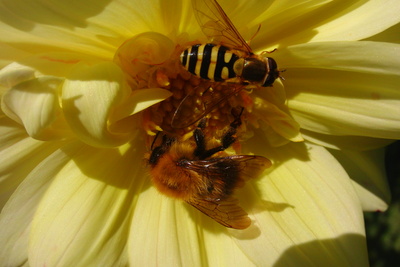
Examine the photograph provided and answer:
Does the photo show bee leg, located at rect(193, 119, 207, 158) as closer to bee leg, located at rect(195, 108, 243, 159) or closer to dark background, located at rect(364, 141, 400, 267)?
bee leg, located at rect(195, 108, 243, 159)

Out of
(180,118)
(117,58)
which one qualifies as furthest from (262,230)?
(117,58)

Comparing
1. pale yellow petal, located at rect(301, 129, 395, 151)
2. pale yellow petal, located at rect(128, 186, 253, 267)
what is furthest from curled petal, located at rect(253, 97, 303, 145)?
pale yellow petal, located at rect(128, 186, 253, 267)

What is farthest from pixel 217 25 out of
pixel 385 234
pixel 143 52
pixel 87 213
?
pixel 385 234

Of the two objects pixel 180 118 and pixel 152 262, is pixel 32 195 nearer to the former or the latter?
pixel 152 262

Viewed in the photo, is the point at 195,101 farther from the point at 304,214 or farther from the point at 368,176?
the point at 368,176

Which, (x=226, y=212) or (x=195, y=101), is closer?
(x=226, y=212)

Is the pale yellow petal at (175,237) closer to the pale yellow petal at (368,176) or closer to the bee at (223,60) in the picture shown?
the bee at (223,60)
